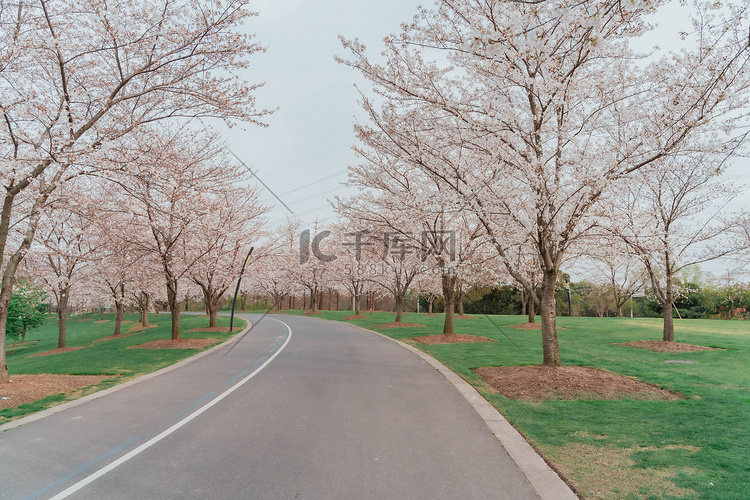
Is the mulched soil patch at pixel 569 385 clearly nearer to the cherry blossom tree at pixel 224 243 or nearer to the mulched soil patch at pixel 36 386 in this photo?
the mulched soil patch at pixel 36 386

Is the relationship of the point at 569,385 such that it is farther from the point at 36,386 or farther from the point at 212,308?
the point at 212,308

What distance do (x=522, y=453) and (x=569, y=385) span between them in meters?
3.85

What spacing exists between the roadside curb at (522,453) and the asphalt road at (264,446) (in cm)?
13

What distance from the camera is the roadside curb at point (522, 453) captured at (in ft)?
13.6

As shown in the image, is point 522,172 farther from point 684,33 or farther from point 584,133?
point 684,33

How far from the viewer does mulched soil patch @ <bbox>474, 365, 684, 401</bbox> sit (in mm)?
7922

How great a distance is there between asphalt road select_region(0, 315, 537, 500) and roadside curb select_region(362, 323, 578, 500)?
13 centimetres

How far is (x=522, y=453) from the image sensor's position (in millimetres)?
5184

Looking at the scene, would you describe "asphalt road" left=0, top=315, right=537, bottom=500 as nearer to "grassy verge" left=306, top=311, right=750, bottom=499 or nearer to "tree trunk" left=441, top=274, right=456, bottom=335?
"grassy verge" left=306, top=311, right=750, bottom=499

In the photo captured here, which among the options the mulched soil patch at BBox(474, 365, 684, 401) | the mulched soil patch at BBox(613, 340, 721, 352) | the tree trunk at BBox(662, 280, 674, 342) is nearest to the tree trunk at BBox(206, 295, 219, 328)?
the mulched soil patch at BBox(474, 365, 684, 401)

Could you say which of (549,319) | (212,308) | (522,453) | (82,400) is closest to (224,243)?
(212,308)

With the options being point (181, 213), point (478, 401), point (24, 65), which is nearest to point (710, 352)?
point (478, 401)

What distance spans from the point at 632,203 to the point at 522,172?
31.1 ft

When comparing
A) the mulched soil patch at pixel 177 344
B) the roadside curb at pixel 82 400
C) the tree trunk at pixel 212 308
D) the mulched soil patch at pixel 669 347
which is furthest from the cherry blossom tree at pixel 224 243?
the mulched soil patch at pixel 669 347
